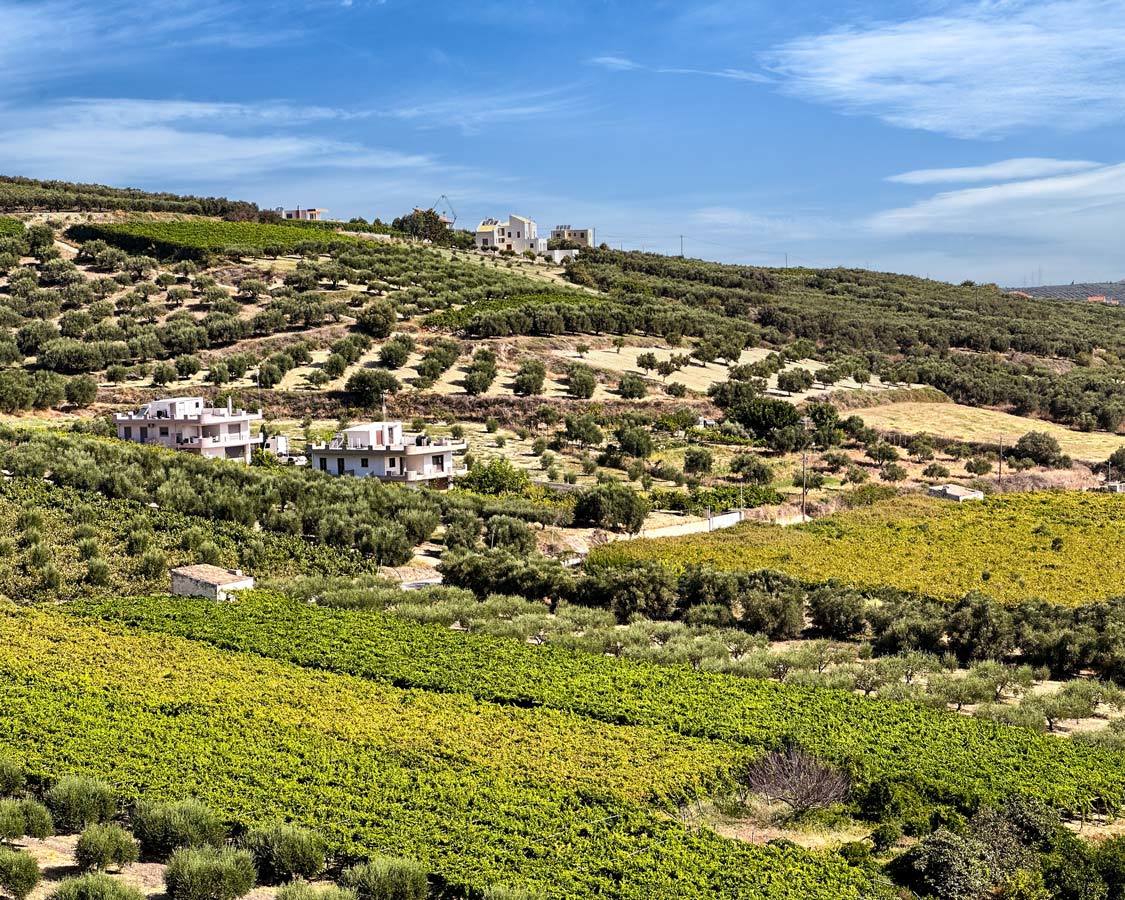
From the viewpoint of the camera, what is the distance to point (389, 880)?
Result: 54.2 feet

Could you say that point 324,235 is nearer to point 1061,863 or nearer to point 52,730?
point 52,730

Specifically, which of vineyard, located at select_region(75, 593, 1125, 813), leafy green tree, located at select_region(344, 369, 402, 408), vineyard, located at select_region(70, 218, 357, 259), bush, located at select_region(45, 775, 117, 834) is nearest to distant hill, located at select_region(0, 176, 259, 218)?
vineyard, located at select_region(70, 218, 357, 259)

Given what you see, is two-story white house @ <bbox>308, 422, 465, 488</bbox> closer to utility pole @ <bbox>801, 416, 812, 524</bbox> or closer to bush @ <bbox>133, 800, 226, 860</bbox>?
utility pole @ <bbox>801, 416, 812, 524</bbox>

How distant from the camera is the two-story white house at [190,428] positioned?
58156mm

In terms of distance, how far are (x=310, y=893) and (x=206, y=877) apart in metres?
1.54

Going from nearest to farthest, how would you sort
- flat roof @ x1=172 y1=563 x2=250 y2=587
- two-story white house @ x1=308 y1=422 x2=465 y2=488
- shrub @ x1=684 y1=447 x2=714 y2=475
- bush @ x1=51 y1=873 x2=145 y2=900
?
bush @ x1=51 y1=873 x2=145 y2=900 → flat roof @ x1=172 y1=563 x2=250 y2=587 → two-story white house @ x1=308 y1=422 x2=465 y2=488 → shrub @ x1=684 y1=447 x2=714 y2=475

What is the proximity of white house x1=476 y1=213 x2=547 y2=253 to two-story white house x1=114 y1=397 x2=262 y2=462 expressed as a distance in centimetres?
8737

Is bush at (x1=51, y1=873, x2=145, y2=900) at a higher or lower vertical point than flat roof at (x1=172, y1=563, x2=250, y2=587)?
higher

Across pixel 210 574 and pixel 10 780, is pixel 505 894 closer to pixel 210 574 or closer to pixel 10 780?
pixel 10 780

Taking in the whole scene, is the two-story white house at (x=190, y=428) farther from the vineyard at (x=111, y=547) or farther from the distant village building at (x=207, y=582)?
the distant village building at (x=207, y=582)

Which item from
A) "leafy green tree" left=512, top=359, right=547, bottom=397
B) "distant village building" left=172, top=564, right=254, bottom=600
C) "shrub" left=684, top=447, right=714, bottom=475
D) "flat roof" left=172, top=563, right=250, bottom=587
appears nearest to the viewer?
"distant village building" left=172, top=564, right=254, bottom=600

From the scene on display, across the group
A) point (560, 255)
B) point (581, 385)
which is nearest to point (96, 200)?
point (560, 255)

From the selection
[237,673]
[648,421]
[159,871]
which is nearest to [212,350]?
[648,421]

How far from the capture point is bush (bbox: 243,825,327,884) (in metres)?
17.5
